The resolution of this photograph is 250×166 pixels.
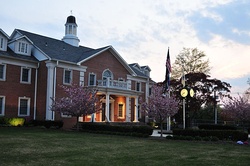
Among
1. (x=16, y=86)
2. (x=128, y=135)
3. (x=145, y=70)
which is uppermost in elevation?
(x=145, y=70)

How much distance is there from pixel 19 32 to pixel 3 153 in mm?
24107

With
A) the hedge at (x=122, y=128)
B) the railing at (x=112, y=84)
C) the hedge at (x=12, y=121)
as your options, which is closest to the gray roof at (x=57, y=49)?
the railing at (x=112, y=84)

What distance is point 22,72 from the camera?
1203 inches

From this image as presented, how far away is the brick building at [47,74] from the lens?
29.6m

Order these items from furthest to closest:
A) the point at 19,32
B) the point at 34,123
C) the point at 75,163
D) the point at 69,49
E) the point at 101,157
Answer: the point at 69,49 < the point at 19,32 < the point at 34,123 < the point at 101,157 < the point at 75,163

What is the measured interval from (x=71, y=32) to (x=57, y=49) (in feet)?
24.7

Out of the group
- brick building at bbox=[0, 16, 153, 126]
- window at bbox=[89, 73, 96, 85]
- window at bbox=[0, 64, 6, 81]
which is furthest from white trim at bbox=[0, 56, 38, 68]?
window at bbox=[89, 73, 96, 85]

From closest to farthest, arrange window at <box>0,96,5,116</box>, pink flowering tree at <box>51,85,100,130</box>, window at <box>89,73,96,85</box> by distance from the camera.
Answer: pink flowering tree at <box>51,85,100,130</box>
window at <box>0,96,5,116</box>
window at <box>89,73,96,85</box>

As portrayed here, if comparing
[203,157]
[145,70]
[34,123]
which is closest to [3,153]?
[203,157]

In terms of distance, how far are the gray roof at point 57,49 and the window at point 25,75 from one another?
8.37ft

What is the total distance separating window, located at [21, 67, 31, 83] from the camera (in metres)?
30.6

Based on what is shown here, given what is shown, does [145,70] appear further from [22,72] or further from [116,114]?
[22,72]

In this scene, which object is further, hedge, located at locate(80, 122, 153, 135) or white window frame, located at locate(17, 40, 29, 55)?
white window frame, located at locate(17, 40, 29, 55)

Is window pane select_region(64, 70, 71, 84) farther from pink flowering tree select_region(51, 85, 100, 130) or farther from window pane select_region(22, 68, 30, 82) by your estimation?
pink flowering tree select_region(51, 85, 100, 130)
